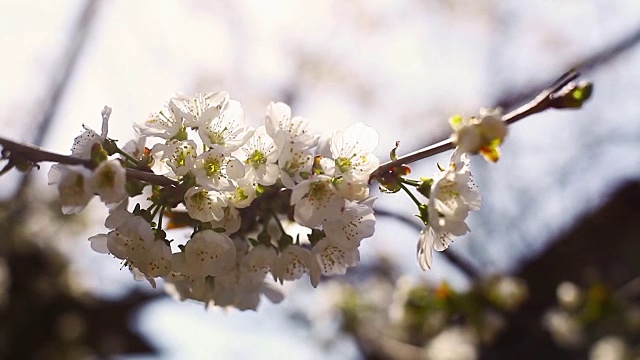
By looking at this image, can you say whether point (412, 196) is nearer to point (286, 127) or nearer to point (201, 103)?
point (286, 127)

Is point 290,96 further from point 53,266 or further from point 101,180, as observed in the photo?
point 101,180

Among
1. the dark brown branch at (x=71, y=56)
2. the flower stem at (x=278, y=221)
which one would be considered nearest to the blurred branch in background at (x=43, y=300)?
the dark brown branch at (x=71, y=56)

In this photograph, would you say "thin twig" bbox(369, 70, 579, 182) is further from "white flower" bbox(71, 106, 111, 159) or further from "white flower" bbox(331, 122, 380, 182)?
"white flower" bbox(71, 106, 111, 159)

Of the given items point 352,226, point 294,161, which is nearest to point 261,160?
point 294,161

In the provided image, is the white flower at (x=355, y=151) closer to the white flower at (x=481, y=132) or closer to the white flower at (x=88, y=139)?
the white flower at (x=481, y=132)

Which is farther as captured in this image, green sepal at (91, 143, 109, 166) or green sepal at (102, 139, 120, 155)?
green sepal at (102, 139, 120, 155)

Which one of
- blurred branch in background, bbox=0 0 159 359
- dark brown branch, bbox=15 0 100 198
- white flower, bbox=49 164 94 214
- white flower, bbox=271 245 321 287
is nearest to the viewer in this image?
white flower, bbox=49 164 94 214

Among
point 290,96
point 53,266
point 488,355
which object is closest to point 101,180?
point 488,355

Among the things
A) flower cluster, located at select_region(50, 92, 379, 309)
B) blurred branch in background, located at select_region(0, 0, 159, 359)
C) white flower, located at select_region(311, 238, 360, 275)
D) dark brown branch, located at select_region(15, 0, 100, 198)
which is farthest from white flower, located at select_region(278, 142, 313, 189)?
blurred branch in background, located at select_region(0, 0, 159, 359)
